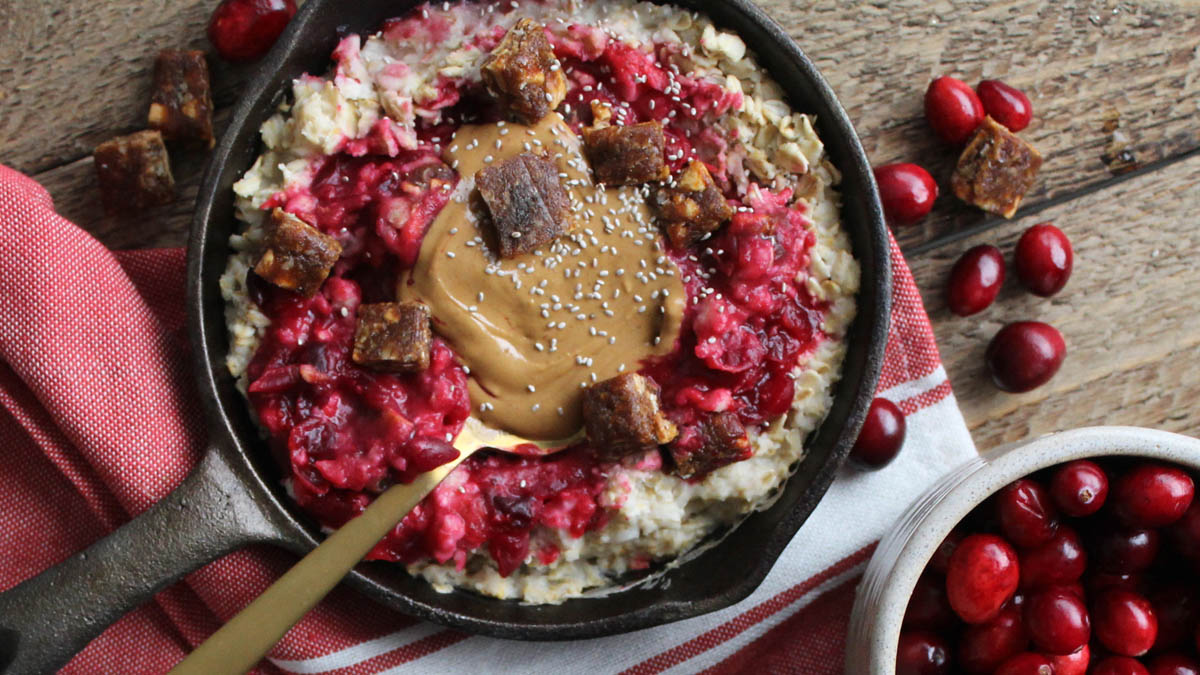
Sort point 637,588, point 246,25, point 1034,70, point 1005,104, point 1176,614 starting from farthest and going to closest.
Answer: point 1034,70
point 1005,104
point 246,25
point 637,588
point 1176,614

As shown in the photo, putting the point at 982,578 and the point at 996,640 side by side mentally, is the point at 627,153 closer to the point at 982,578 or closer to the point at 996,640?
the point at 982,578

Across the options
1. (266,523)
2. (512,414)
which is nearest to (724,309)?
(512,414)

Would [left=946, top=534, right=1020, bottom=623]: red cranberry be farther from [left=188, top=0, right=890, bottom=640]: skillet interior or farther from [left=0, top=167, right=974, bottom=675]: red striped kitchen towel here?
[left=0, top=167, right=974, bottom=675]: red striped kitchen towel

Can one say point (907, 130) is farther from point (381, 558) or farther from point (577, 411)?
point (381, 558)

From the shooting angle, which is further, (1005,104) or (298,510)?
(1005,104)

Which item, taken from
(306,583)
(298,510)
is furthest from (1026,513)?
(298,510)

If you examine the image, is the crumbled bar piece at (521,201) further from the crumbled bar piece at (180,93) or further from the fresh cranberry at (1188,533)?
the fresh cranberry at (1188,533)

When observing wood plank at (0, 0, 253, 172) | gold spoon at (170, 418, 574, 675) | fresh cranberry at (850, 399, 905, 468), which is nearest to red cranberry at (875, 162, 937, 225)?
fresh cranberry at (850, 399, 905, 468)
